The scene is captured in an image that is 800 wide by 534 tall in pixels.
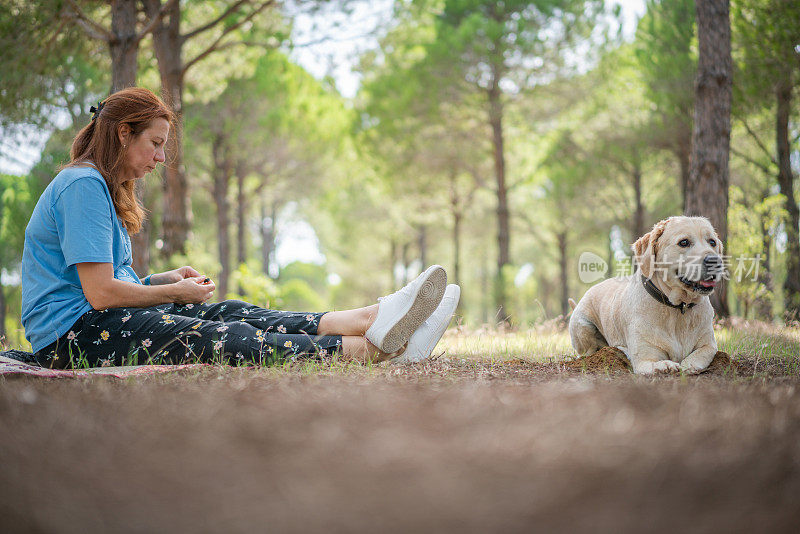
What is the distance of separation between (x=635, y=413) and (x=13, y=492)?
1762mm

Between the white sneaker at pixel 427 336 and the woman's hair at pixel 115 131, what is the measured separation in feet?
6.20

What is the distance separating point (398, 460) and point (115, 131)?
9.03 feet

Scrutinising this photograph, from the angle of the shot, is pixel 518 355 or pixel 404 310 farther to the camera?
pixel 518 355

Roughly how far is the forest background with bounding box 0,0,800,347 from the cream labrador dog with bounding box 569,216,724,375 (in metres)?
1.82

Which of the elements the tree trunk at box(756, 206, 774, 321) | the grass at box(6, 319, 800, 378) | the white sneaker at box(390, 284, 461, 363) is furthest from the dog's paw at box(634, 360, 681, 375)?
the tree trunk at box(756, 206, 774, 321)

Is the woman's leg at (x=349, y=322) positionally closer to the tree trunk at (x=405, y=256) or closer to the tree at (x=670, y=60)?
Result: the tree at (x=670, y=60)

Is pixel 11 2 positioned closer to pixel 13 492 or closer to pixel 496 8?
pixel 13 492

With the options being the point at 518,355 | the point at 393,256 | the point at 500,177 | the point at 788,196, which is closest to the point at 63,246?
the point at 518,355

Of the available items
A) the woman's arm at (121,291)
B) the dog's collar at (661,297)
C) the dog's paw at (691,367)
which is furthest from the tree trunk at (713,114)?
the woman's arm at (121,291)

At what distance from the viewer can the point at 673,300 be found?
3.39m

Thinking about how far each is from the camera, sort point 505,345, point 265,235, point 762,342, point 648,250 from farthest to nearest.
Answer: point 265,235 < point 505,345 < point 762,342 < point 648,250

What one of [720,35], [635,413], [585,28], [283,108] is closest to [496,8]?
[585,28]

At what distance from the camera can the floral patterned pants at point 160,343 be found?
3086 millimetres

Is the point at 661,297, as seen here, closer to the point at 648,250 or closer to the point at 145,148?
the point at 648,250
